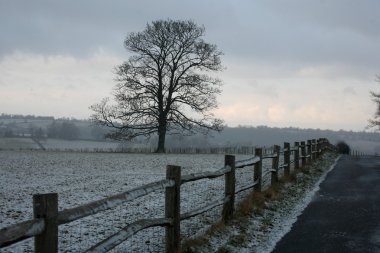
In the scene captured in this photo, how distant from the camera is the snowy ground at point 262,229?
24.1 ft

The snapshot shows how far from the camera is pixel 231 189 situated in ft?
30.3

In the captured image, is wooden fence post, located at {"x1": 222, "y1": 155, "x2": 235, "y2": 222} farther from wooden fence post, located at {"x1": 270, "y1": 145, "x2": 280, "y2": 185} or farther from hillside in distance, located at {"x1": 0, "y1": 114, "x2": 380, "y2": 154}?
hillside in distance, located at {"x1": 0, "y1": 114, "x2": 380, "y2": 154}

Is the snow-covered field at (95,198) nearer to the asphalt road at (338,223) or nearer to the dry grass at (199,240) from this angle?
the dry grass at (199,240)

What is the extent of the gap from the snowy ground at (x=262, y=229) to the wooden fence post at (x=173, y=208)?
0.37 m

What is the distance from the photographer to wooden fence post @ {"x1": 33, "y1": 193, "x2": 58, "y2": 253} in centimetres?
394

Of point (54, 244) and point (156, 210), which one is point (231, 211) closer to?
point (156, 210)

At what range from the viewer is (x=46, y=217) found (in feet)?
13.0

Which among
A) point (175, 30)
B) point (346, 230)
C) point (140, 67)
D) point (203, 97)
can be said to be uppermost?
point (175, 30)

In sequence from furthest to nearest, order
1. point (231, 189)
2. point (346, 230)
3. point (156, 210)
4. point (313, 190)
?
point (313, 190)
point (156, 210)
point (231, 189)
point (346, 230)

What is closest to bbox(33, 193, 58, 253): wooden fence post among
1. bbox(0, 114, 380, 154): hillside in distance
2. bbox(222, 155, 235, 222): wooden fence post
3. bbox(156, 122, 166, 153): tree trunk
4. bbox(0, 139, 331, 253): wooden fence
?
bbox(0, 139, 331, 253): wooden fence

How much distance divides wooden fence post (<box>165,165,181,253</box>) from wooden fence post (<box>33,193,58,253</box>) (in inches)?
104

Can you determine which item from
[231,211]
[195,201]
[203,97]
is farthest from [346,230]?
[203,97]

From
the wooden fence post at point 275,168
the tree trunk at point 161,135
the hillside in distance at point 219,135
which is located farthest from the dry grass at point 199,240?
the hillside in distance at point 219,135

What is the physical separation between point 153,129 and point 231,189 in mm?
34257
